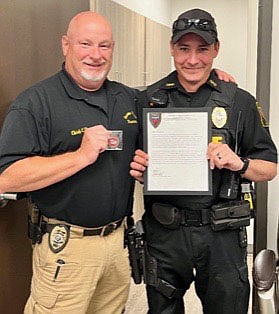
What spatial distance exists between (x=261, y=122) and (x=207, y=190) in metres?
0.33

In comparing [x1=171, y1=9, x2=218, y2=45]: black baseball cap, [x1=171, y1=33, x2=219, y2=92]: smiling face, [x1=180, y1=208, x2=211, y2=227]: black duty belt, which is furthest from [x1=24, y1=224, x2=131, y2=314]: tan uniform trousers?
[x1=171, y1=9, x2=218, y2=45]: black baseball cap

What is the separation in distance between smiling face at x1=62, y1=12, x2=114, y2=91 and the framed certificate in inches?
7.6

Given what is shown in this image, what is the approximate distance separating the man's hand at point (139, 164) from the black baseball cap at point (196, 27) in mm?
396

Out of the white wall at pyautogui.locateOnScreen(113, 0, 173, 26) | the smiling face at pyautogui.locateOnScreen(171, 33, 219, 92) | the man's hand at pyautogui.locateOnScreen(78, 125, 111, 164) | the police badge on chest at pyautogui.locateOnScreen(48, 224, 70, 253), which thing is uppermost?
the white wall at pyautogui.locateOnScreen(113, 0, 173, 26)

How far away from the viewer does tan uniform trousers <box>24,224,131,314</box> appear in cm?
161

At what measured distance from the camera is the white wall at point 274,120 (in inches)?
86.3

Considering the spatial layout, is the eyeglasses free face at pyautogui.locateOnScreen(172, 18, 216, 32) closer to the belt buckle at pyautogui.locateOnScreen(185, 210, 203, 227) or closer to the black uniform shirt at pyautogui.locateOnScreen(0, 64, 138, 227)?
the black uniform shirt at pyautogui.locateOnScreen(0, 64, 138, 227)

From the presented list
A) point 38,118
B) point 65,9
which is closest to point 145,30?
point 65,9

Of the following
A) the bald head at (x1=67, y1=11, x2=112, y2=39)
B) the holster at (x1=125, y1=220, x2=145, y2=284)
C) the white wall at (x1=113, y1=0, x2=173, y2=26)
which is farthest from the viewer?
the white wall at (x1=113, y1=0, x2=173, y2=26)

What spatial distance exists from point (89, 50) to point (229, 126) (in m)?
0.52

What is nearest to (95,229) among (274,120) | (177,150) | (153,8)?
(177,150)

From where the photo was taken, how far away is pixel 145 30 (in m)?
4.06

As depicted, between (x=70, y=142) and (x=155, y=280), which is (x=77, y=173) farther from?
(x=155, y=280)

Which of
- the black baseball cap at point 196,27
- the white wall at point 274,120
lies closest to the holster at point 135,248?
the black baseball cap at point 196,27
